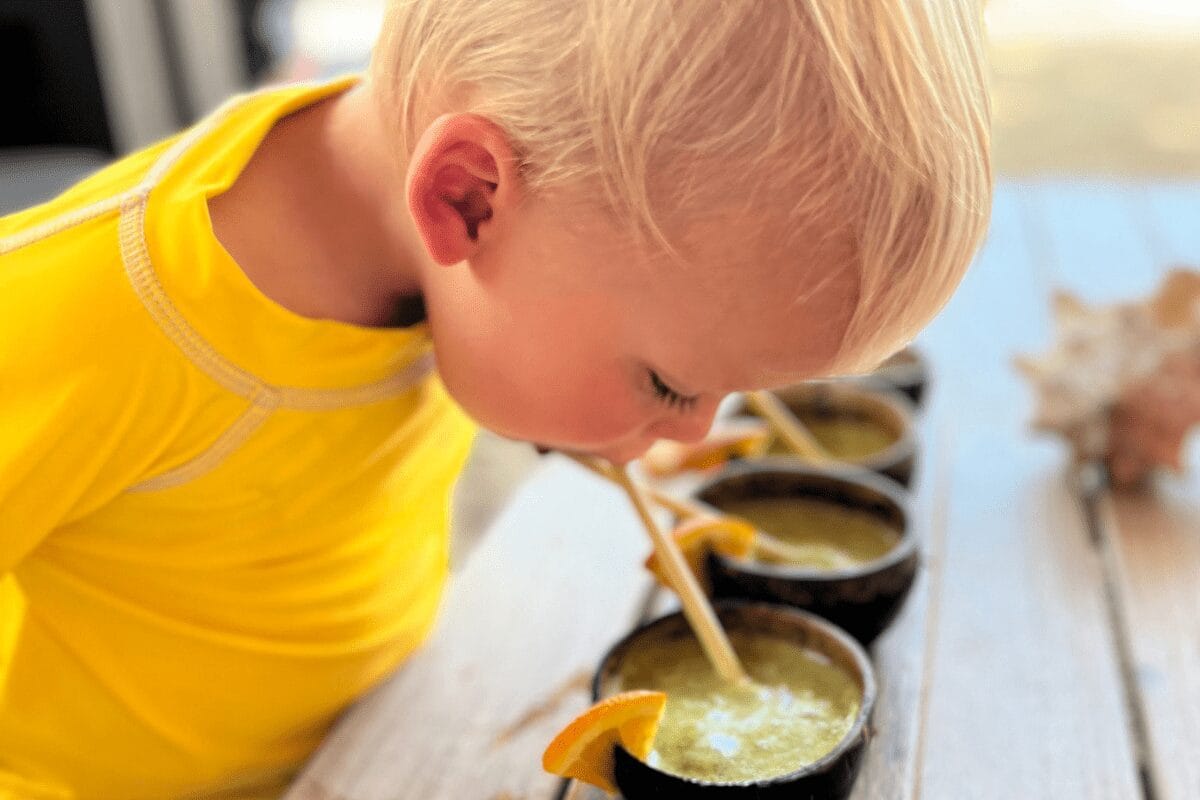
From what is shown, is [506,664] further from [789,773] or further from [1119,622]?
[1119,622]

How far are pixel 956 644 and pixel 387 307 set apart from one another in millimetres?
424

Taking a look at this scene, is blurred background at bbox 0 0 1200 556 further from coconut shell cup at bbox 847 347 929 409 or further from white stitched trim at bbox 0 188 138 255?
white stitched trim at bbox 0 188 138 255

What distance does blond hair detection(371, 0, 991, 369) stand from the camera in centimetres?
51

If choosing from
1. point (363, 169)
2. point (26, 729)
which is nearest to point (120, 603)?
point (26, 729)

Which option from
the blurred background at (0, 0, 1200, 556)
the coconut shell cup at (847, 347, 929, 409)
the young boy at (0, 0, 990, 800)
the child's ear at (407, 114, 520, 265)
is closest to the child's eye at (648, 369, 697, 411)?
the young boy at (0, 0, 990, 800)

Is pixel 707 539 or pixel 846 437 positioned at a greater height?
pixel 707 539

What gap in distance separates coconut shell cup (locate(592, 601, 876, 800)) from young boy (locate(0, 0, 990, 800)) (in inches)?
4.9

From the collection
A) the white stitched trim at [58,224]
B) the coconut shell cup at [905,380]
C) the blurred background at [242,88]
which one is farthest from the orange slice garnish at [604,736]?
the blurred background at [242,88]

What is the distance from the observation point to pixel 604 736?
62 centimetres

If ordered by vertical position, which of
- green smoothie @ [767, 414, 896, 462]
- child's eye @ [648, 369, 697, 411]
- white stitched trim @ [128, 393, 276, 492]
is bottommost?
green smoothie @ [767, 414, 896, 462]

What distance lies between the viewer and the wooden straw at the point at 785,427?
1.01m

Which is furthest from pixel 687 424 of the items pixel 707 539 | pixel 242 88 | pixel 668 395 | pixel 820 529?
pixel 242 88

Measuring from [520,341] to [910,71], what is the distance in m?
0.23

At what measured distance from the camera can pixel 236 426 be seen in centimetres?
69
